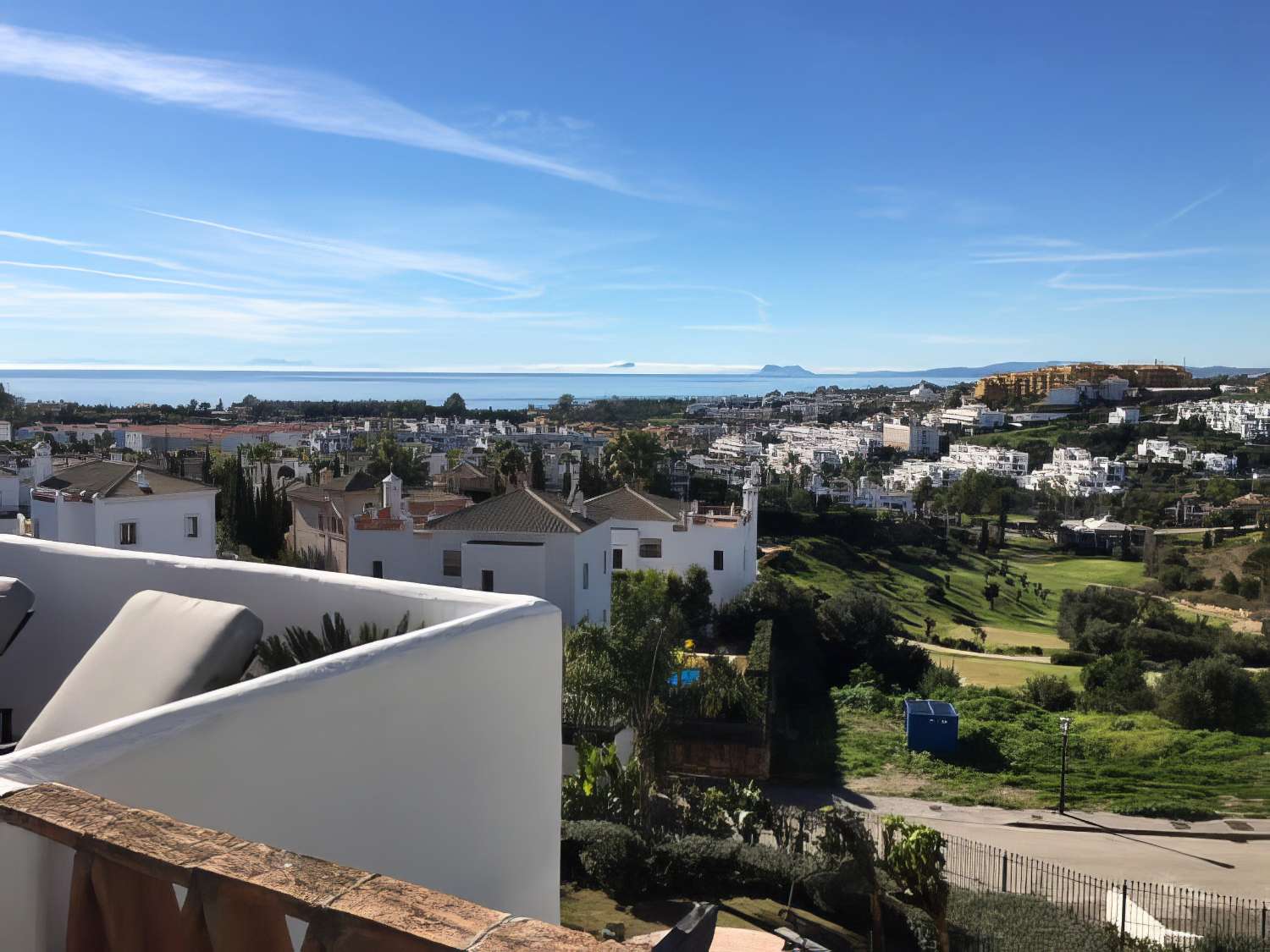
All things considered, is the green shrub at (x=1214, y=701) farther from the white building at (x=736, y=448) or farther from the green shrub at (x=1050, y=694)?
the white building at (x=736, y=448)

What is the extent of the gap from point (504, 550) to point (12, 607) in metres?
21.0

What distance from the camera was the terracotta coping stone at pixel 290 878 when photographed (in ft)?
4.82

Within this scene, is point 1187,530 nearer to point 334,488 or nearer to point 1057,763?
point 1057,763

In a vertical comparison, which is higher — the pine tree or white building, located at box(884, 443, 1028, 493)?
the pine tree

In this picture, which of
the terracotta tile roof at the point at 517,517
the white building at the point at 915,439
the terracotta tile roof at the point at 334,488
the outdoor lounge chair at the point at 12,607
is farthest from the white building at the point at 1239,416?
the outdoor lounge chair at the point at 12,607

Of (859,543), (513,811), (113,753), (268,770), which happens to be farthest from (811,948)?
(859,543)

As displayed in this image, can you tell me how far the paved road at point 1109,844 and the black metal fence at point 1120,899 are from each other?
2.27ft

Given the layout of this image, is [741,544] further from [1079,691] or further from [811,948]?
[811,948]

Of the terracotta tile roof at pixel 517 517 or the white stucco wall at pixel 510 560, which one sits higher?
the terracotta tile roof at pixel 517 517

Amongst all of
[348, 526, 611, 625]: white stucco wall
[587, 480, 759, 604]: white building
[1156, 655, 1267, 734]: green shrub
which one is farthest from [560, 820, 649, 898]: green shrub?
[587, 480, 759, 604]: white building

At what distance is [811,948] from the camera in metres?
9.88

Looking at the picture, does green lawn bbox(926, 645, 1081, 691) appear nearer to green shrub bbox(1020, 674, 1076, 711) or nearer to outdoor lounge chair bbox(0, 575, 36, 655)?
green shrub bbox(1020, 674, 1076, 711)

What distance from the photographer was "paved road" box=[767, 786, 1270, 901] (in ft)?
58.6

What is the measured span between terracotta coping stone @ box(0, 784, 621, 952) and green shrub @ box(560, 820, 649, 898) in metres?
10.4
